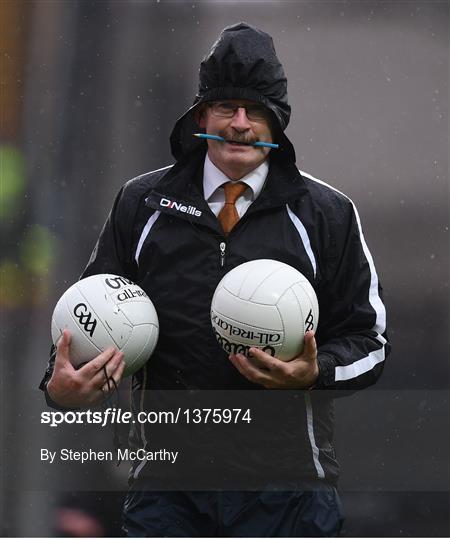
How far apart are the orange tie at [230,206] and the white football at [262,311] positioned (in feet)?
0.99

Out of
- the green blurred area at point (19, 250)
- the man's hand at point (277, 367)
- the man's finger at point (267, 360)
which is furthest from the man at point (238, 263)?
the green blurred area at point (19, 250)

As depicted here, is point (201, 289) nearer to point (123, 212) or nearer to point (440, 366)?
point (123, 212)

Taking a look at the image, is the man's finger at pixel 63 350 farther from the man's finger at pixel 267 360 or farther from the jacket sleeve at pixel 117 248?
the man's finger at pixel 267 360

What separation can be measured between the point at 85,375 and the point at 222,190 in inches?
33.6

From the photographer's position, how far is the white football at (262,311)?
3.72 metres

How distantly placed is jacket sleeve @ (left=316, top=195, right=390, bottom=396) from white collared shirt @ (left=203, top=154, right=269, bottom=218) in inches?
12.0

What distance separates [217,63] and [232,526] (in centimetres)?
163

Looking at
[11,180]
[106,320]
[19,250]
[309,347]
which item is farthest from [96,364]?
[11,180]

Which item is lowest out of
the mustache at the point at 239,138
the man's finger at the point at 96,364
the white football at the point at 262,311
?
the man's finger at the point at 96,364

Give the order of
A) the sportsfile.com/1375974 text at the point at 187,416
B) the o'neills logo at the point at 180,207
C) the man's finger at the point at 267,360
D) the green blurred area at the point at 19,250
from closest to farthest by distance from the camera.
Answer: the man's finger at the point at 267,360 → the sportsfile.com/1375974 text at the point at 187,416 → the o'neills logo at the point at 180,207 → the green blurred area at the point at 19,250

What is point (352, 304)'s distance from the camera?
415 cm

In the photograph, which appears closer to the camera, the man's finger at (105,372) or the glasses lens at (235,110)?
the man's finger at (105,372)

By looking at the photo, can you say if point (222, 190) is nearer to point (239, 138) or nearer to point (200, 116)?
point (239, 138)

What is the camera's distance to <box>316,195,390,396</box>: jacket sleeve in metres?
4.11
